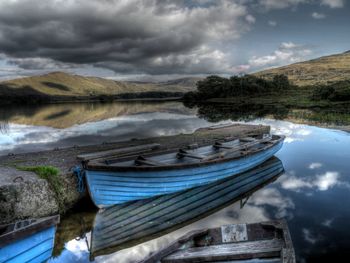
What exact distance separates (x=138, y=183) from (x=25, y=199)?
4.69 meters

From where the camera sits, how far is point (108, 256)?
10227 millimetres

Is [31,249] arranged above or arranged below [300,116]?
above

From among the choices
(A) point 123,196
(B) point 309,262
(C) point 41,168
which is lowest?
(B) point 309,262

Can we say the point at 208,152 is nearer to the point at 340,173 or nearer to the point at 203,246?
the point at 340,173

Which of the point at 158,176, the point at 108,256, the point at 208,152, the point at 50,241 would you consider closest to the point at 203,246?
the point at 108,256

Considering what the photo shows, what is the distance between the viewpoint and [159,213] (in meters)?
13.6

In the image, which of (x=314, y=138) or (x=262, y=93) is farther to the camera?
(x=262, y=93)

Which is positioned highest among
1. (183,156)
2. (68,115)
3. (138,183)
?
(68,115)


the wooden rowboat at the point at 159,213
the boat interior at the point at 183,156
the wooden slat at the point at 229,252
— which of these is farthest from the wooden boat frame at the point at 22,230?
the boat interior at the point at 183,156

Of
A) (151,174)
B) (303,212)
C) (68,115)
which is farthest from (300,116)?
(68,115)

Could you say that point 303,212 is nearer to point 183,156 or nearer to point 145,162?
point 183,156

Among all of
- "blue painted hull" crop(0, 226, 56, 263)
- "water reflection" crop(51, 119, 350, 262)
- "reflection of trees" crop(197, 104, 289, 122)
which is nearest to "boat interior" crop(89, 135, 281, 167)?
"water reflection" crop(51, 119, 350, 262)

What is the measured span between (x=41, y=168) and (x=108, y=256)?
647 centimetres

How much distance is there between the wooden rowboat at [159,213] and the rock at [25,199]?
7.38 ft
